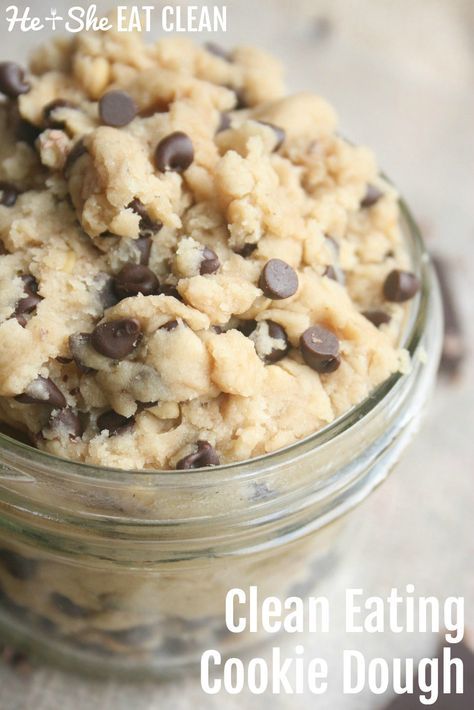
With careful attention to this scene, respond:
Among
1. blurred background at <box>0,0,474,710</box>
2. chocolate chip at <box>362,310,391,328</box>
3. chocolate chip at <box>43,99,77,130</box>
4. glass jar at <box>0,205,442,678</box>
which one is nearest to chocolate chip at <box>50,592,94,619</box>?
glass jar at <box>0,205,442,678</box>

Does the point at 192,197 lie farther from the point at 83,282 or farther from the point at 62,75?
the point at 62,75

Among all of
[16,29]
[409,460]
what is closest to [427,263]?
[409,460]

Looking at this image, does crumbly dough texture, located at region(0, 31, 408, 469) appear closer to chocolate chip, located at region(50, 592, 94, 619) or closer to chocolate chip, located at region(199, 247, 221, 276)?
chocolate chip, located at region(199, 247, 221, 276)

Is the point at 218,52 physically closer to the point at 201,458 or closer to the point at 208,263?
the point at 208,263

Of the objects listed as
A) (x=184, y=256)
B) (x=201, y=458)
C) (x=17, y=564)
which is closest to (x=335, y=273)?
(x=184, y=256)

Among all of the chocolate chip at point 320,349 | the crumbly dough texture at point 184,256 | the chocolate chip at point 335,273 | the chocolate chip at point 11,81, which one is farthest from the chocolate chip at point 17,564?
the chocolate chip at point 11,81
